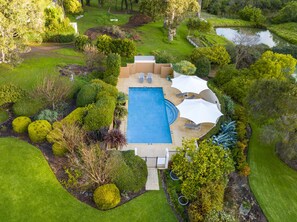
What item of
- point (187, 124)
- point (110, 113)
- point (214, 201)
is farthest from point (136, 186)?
point (187, 124)

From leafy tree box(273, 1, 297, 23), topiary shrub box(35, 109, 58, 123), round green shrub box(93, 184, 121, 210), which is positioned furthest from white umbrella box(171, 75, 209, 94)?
leafy tree box(273, 1, 297, 23)

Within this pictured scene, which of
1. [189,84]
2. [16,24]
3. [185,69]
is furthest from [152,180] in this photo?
[16,24]

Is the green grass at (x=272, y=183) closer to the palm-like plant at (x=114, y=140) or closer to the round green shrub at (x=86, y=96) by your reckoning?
the palm-like plant at (x=114, y=140)

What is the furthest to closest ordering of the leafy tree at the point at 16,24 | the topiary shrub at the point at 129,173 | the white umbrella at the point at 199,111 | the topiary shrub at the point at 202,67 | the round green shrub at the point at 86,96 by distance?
1. the topiary shrub at the point at 202,67
2. the leafy tree at the point at 16,24
3. the round green shrub at the point at 86,96
4. the white umbrella at the point at 199,111
5. the topiary shrub at the point at 129,173

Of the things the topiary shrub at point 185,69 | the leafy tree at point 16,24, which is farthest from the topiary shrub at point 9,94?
the topiary shrub at point 185,69

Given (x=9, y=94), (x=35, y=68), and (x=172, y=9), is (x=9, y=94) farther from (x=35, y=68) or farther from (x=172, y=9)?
(x=172, y=9)
